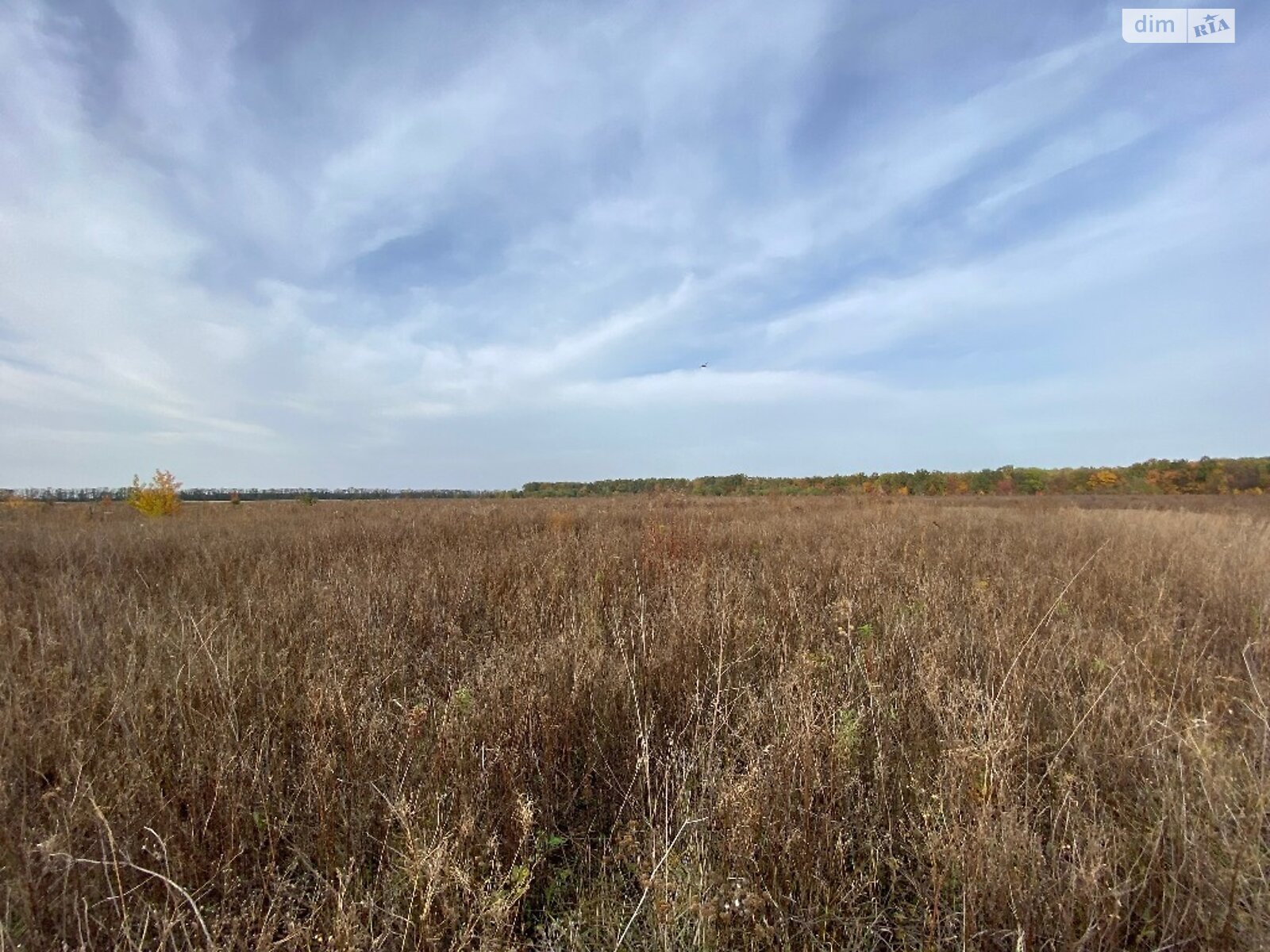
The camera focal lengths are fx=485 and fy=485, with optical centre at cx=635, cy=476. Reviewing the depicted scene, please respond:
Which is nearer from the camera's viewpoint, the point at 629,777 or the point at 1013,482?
the point at 629,777

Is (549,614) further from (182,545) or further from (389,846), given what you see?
(182,545)

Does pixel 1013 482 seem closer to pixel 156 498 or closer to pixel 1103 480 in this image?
pixel 1103 480

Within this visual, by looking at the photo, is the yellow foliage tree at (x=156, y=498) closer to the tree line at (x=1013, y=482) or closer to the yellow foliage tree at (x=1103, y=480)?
the tree line at (x=1013, y=482)

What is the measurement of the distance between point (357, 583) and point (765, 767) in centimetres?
409

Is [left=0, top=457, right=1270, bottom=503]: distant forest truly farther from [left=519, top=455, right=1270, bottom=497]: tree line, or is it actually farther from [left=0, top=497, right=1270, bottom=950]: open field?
[left=0, top=497, right=1270, bottom=950]: open field

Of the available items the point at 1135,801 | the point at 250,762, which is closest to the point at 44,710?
the point at 250,762

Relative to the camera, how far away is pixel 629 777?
2156mm

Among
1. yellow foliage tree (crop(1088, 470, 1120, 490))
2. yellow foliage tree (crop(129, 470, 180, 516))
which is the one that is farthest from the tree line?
yellow foliage tree (crop(129, 470, 180, 516))

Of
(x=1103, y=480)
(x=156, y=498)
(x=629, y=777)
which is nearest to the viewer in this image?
(x=629, y=777)

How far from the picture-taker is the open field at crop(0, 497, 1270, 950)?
54.3 inches

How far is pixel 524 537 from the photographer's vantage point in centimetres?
800

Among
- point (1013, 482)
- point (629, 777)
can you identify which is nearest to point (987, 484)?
point (1013, 482)

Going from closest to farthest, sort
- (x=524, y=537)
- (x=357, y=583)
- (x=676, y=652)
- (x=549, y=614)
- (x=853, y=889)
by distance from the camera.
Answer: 1. (x=853, y=889)
2. (x=676, y=652)
3. (x=549, y=614)
4. (x=357, y=583)
5. (x=524, y=537)

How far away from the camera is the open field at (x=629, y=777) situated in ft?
4.53
